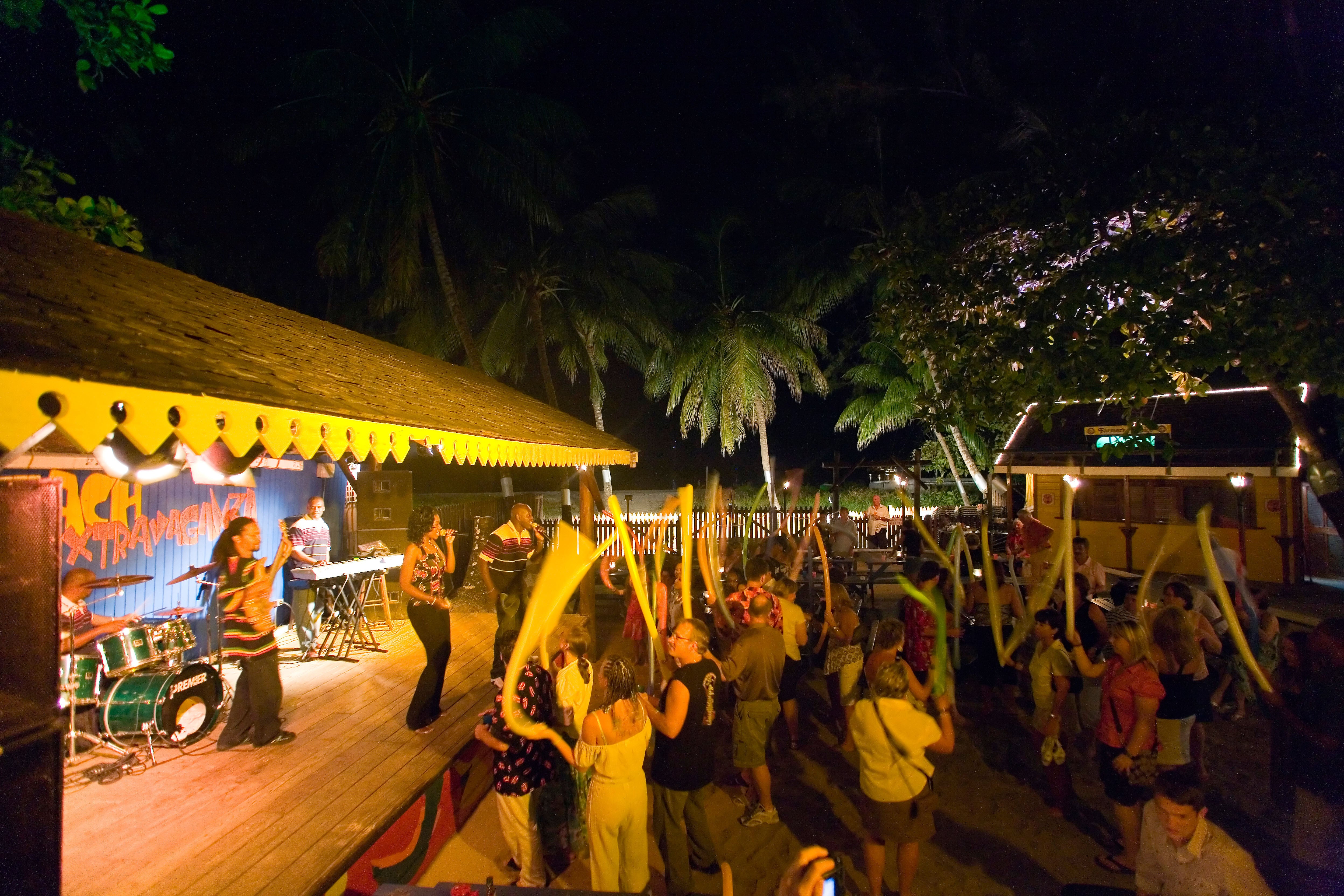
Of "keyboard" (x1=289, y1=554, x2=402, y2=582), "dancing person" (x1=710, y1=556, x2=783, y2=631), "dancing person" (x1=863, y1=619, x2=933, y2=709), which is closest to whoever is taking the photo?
"dancing person" (x1=863, y1=619, x2=933, y2=709)

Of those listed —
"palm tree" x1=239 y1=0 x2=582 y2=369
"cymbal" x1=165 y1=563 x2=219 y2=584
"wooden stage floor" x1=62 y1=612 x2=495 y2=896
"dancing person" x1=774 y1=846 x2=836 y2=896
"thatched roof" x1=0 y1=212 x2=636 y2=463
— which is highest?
"palm tree" x1=239 y1=0 x2=582 y2=369

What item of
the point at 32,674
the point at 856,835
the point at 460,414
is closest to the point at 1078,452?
the point at 856,835

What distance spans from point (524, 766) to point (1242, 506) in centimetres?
1605

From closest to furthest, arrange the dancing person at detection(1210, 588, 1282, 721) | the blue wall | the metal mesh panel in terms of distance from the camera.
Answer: the metal mesh panel → the dancing person at detection(1210, 588, 1282, 721) → the blue wall

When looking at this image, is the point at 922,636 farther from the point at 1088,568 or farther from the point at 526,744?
the point at 526,744

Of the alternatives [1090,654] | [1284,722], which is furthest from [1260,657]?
[1284,722]

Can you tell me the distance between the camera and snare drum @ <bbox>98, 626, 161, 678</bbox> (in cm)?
550

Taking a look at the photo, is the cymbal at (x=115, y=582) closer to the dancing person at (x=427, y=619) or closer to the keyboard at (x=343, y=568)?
the keyboard at (x=343, y=568)

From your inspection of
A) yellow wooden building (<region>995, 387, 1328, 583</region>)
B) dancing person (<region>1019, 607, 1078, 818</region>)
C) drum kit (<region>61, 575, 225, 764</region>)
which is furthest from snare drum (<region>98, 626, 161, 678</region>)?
yellow wooden building (<region>995, 387, 1328, 583</region>)

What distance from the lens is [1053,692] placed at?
5625 millimetres

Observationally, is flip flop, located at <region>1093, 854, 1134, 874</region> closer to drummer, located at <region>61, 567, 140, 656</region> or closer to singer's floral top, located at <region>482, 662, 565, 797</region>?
singer's floral top, located at <region>482, 662, 565, 797</region>

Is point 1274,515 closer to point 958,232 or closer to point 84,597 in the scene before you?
point 958,232

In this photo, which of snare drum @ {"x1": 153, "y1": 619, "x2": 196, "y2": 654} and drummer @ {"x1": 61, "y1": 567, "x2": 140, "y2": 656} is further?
snare drum @ {"x1": 153, "y1": 619, "x2": 196, "y2": 654}

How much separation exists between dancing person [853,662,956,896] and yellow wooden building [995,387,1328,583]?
10488 millimetres
